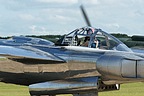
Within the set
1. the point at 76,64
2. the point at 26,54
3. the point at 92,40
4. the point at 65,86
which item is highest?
the point at 92,40

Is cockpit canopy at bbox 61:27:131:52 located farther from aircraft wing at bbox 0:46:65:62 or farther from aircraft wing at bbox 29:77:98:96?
aircraft wing at bbox 29:77:98:96

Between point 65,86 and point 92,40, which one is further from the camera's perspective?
point 92,40

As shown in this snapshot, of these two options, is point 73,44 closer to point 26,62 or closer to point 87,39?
point 87,39

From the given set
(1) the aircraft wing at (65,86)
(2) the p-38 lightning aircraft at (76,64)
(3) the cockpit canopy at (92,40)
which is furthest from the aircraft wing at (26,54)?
(3) the cockpit canopy at (92,40)

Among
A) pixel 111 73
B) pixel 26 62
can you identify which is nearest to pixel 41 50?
pixel 26 62

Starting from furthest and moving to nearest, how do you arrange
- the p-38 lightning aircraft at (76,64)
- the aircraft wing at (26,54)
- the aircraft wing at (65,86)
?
the aircraft wing at (26,54) < the aircraft wing at (65,86) < the p-38 lightning aircraft at (76,64)

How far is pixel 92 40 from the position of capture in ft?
46.7

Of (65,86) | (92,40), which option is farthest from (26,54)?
(92,40)

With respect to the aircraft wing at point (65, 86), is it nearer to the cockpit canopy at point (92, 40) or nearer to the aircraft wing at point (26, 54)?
the aircraft wing at point (26, 54)

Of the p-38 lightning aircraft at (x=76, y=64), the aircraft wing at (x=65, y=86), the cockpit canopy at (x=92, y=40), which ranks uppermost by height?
the cockpit canopy at (x=92, y=40)

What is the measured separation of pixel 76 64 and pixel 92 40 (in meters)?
0.93

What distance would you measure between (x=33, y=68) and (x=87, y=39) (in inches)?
64.9

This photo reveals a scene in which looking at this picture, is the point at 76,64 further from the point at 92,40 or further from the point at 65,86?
the point at 92,40

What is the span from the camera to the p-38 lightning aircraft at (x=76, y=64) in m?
12.6
